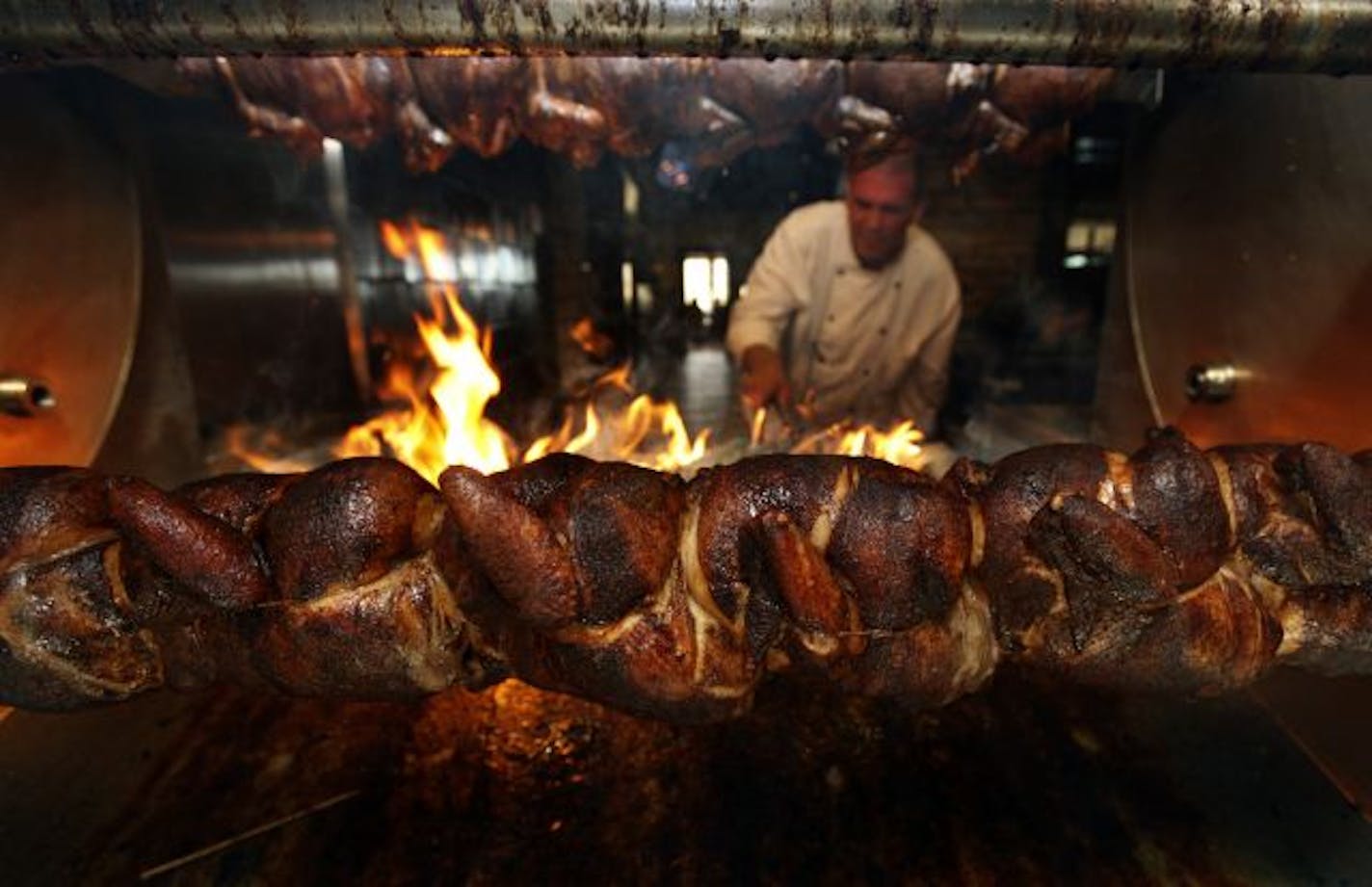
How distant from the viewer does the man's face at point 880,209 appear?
4738 millimetres

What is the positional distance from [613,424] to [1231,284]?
3197 millimetres

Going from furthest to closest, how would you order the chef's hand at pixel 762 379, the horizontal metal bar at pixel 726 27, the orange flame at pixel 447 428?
1. the chef's hand at pixel 762 379
2. the orange flame at pixel 447 428
3. the horizontal metal bar at pixel 726 27

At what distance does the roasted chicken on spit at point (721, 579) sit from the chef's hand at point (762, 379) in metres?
3.07

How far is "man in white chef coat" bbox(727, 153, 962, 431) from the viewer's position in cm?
531

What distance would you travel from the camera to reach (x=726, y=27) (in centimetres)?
138

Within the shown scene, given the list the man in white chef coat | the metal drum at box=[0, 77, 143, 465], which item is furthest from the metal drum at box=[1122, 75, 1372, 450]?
the metal drum at box=[0, 77, 143, 465]

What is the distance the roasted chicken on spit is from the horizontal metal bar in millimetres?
828

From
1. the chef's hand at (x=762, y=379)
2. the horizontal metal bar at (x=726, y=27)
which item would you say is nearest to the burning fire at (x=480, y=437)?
the chef's hand at (x=762, y=379)

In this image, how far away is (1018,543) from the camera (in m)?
1.46

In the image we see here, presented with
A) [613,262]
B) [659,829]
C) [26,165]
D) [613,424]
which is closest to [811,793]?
[659,829]

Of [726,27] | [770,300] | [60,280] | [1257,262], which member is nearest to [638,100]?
[726,27]

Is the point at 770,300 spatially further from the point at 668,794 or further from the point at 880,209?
the point at 668,794

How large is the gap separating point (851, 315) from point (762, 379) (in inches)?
46.5

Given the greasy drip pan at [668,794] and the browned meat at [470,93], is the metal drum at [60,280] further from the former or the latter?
the browned meat at [470,93]
